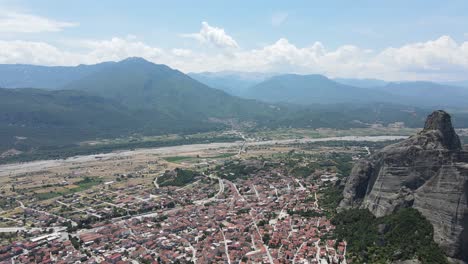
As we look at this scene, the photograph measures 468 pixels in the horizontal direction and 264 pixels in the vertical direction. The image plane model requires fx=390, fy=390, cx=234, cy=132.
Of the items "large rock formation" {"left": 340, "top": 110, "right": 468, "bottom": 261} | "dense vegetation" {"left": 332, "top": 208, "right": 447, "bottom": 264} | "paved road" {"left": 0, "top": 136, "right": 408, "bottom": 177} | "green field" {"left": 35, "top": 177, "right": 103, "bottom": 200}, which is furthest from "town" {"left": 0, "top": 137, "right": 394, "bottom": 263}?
"paved road" {"left": 0, "top": 136, "right": 408, "bottom": 177}

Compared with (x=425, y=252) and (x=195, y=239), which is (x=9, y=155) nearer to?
(x=195, y=239)

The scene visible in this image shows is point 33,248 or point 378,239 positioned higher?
point 378,239

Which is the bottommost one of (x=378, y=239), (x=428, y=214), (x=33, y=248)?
(x=33, y=248)

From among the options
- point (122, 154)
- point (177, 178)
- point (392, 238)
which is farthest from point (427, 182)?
point (122, 154)

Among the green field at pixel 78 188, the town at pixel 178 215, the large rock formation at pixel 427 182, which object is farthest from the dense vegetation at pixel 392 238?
the green field at pixel 78 188

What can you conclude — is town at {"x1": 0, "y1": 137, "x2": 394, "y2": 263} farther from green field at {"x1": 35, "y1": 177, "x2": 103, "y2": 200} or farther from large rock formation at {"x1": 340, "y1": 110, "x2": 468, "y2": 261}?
large rock formation at {"x1": 340, "y1": 110, "x2": 468, "y2": 261}

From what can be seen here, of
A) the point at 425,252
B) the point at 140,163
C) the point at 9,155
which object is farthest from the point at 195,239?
the point at 9,155

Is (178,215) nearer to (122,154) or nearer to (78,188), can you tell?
(78,188)
